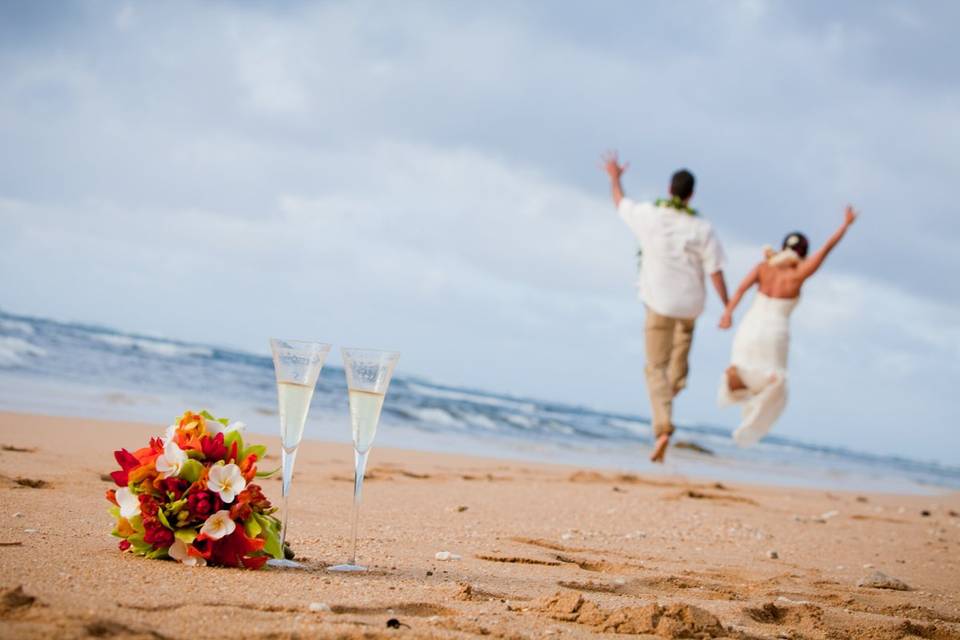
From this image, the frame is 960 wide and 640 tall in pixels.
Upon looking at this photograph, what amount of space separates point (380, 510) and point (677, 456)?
10.3 m

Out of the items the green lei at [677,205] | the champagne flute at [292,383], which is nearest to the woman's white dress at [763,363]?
the green lei at [677,205]

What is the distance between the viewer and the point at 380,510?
4996 millimetres

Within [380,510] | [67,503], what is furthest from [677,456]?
[67,503]

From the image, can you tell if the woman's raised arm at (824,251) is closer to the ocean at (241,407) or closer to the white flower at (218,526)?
the ocean at (241,407)

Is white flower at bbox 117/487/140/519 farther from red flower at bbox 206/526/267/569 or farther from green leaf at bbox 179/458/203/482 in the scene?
red flower at bbox 206/526/267/569

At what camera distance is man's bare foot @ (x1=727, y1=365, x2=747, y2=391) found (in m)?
9.47

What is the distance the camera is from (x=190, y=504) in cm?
278

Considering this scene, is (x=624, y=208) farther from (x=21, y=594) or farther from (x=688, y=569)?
(x=21, y=594)

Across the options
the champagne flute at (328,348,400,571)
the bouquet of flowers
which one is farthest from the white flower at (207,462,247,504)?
the champagne flute at (328,348,400,571)

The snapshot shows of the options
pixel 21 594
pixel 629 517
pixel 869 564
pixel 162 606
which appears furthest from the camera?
pixel 629 517

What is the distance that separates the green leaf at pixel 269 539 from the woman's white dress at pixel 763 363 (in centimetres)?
731

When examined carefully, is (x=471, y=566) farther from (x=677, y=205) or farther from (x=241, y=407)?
(x=241, y=407)

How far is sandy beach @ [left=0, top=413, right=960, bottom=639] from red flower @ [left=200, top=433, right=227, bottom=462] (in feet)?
1.15

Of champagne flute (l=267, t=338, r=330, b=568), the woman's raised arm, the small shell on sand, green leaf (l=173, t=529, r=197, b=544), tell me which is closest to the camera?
green leaf (l=173, t=529, r=197, b=544)
